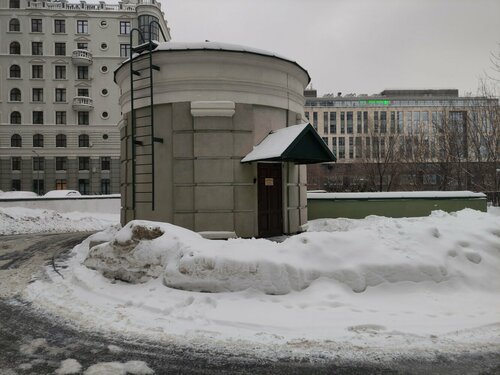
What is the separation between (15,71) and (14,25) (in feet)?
22.3

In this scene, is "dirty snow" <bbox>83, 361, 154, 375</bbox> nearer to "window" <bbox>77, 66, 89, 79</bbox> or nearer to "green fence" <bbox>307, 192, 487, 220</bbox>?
"green fence" <bbox>307, 192, 487, 220</bbox>

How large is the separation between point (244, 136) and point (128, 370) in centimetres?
790

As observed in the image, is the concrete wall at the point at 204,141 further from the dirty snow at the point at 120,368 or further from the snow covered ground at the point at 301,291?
the dirty snow at the point at 120,368

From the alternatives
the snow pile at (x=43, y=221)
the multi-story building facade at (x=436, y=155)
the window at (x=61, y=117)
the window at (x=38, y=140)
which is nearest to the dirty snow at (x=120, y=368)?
the snow pile at (x=43, y=221)

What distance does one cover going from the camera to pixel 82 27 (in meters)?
52.0

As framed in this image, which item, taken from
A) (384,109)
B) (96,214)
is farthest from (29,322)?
(384,109)

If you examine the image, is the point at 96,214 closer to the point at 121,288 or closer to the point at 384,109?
the point at 121,288

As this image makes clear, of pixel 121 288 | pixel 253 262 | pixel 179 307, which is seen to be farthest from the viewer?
pixel 121 288

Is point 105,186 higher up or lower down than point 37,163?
lower down

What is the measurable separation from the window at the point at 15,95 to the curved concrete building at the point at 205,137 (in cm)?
4950

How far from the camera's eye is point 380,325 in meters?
5.30

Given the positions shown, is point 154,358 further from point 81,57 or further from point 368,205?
point 81,57

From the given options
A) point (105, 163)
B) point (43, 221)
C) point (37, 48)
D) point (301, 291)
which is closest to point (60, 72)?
point (37, 48)

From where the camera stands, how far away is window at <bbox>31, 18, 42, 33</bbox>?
50906mm
